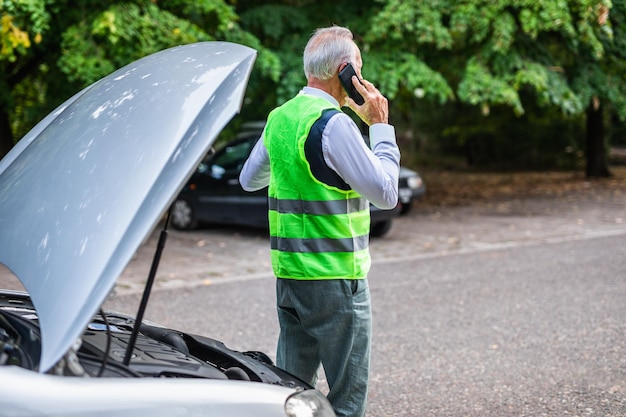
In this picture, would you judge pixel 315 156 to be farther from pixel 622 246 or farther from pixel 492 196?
pixel 492 196

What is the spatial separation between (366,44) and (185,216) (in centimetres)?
425

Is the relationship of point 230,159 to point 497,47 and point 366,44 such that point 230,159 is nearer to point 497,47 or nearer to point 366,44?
point 366,44

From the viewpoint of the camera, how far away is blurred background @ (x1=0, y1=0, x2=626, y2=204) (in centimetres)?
1038

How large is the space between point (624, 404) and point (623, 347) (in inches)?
50.1

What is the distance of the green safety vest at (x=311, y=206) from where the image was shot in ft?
9.71

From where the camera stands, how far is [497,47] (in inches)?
513

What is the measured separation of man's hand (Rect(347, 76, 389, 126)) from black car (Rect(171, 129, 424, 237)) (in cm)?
850

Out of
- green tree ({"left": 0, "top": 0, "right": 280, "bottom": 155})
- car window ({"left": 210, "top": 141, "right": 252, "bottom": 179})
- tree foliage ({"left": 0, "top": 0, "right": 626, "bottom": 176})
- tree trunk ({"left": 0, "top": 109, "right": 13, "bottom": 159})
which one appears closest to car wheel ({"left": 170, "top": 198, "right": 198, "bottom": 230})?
car window ({"left": 210, "top": 141, "right": 252, "bottom": 179})

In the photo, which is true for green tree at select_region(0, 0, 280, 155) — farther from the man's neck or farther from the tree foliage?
the man's neck

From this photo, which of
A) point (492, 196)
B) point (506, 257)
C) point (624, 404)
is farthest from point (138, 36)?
point (492, 196)

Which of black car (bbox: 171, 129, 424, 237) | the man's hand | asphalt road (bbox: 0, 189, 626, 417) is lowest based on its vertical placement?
asphalt road (bbox: 0, 189, 626, 417)

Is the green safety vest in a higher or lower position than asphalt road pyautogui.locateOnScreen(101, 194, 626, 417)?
higher

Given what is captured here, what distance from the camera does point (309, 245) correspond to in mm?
3025

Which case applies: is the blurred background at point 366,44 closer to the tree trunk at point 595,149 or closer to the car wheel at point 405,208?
the car wheel at point 405,208
